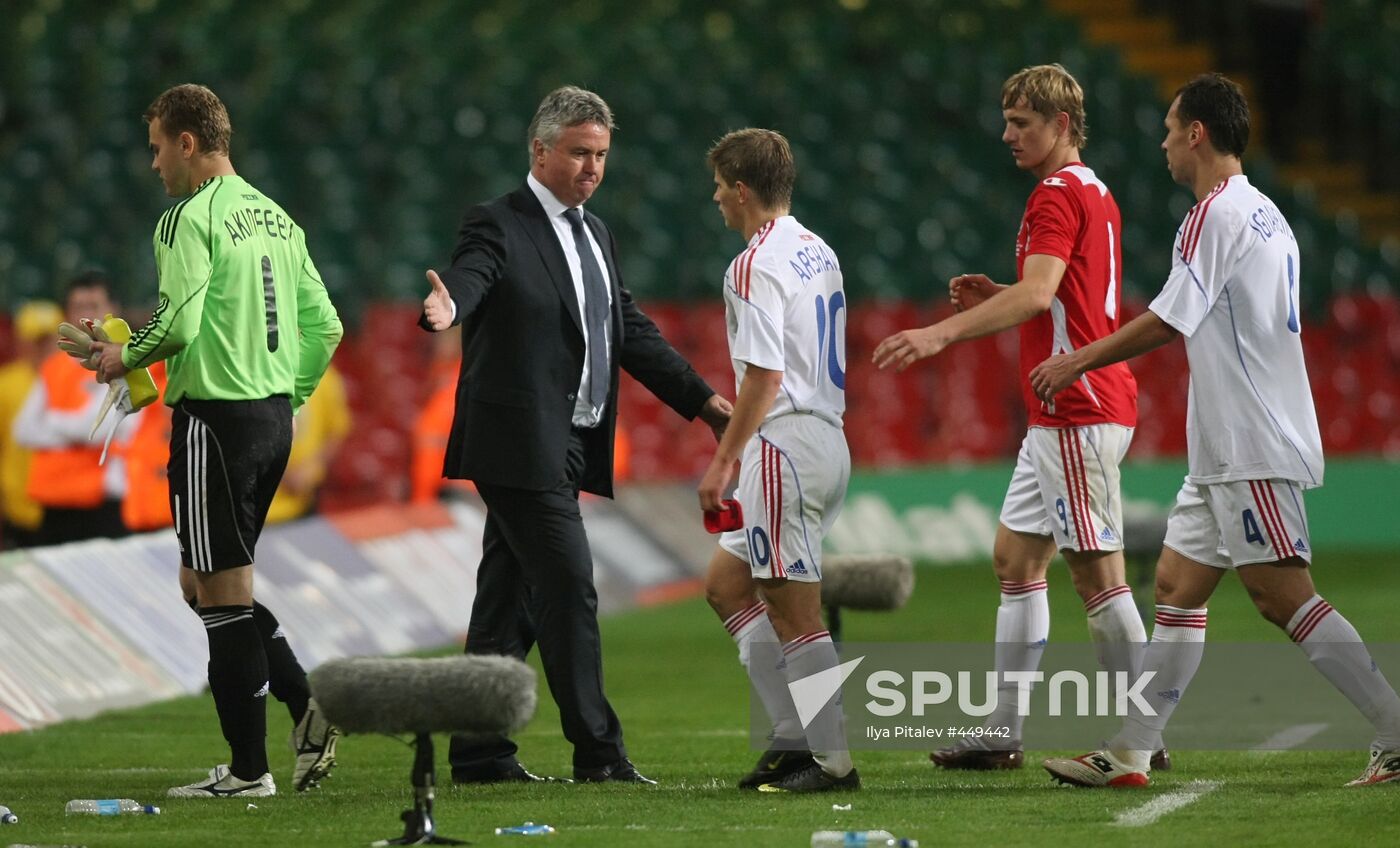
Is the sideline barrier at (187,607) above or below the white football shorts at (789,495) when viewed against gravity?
below

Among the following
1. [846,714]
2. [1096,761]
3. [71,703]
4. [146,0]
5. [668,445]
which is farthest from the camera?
[146,0]

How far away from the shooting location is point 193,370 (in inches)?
257

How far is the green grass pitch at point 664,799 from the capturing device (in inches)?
222

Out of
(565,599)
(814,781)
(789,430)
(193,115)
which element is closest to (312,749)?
(565,599)

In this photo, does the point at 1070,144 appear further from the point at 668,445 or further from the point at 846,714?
the point at 668,445

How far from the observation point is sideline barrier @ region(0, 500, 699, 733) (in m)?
9.35

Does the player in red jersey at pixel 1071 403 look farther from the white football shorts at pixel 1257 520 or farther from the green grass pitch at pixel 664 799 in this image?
the green grass pitch at pixel 664 799

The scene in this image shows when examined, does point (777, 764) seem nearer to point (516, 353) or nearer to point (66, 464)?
point (516, 353)

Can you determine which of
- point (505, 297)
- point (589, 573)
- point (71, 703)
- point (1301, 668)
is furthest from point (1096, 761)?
point (71, 703)

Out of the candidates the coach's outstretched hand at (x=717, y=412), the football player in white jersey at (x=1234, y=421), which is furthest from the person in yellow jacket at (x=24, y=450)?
the football player in white jersey at (x=1234, y=421)

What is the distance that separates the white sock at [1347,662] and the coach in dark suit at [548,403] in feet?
6.77

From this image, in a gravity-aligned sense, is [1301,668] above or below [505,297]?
below

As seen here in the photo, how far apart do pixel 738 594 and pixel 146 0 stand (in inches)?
693

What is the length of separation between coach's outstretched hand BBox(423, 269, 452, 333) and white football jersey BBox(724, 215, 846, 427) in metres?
0.87
